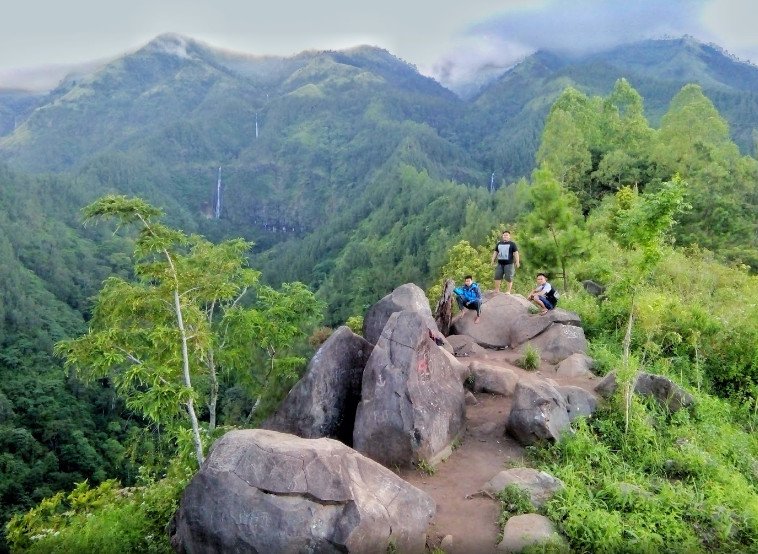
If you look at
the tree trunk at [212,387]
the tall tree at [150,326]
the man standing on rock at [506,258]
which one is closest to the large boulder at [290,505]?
the tall tree at [150,326]

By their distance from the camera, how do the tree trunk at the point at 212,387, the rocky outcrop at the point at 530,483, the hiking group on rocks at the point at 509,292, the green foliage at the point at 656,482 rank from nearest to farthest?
1. the green foliage at the point at 656,482
2. the rocky outcrop at the point at 530,483
3. the tree trunk at the point at 212,387
4. the hiking group on rocks at the point at 509,292

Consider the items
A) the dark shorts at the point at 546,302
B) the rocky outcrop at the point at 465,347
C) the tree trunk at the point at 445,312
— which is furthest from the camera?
the tree trunk at the point at 445,312

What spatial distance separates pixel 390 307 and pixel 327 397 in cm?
365

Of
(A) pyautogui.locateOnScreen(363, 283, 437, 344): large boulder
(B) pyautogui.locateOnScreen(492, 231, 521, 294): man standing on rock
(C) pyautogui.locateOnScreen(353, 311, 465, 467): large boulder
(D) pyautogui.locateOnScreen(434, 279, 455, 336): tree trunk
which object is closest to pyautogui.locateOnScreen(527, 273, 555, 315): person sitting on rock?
(B) pyautogui.locateOnScreen(492, 231, 521, 294): man standing on rock

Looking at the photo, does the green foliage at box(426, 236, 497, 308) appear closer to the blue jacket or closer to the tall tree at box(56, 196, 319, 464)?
the blue jacket

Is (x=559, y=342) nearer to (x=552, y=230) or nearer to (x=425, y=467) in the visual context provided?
(x=552, y=230)

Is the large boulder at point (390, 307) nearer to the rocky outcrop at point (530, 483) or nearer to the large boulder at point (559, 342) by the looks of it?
the large boulder at point (559, 342)

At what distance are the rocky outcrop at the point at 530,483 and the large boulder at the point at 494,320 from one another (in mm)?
6653

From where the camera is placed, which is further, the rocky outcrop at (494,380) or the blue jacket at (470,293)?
the blue jacket at (470,293)

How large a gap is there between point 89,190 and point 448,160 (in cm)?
11979

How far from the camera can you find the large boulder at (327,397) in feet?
35.7

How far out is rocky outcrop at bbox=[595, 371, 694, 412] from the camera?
11.1m

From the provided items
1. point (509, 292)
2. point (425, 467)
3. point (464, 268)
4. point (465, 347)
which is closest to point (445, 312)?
point (465, 347)

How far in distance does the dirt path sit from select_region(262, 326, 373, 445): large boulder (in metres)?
2.01
